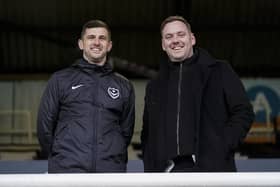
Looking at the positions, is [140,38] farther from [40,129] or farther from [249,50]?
[40,129]

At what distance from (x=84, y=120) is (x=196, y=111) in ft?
1.37

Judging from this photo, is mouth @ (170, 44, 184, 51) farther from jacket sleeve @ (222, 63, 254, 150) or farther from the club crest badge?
the club crest badge

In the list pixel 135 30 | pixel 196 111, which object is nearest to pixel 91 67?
pixel 196 111

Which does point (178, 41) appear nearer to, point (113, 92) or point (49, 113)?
point (113, 92)

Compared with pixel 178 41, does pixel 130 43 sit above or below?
below

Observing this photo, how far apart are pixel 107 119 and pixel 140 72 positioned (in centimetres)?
562

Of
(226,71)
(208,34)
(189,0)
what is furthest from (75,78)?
(208,34)

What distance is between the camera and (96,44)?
178 cm

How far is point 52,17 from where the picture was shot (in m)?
7.31

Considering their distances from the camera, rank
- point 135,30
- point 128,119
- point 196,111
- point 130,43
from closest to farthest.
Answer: point 196,111, point 128,119, point 135,30, point 130,43

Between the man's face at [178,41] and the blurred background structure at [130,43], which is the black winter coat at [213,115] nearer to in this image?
the man's face at [178,41]

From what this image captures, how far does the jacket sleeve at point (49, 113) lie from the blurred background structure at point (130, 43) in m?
5.21

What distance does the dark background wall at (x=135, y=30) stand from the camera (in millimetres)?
7145

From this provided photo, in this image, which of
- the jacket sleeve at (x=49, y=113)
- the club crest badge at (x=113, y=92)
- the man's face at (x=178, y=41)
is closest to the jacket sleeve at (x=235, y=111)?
the man's face at (x=178, y=41)
